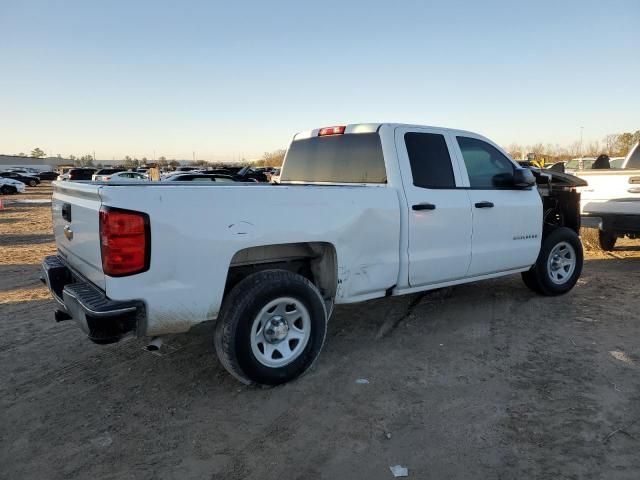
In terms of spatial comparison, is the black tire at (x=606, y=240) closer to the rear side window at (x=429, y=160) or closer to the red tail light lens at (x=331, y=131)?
the rear side window at (x=429, y=160)

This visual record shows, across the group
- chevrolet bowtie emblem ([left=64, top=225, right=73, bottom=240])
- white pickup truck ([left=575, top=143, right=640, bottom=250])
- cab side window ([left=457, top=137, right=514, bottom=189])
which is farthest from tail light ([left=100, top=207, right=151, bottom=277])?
white pickup truck ([left=575, top=143, right=640, bottom=250])

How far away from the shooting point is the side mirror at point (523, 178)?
527 cm

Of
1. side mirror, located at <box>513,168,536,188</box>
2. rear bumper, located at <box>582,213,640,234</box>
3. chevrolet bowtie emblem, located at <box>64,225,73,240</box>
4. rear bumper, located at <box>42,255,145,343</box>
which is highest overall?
side mirror, located at <box>513,168,536,188</box>

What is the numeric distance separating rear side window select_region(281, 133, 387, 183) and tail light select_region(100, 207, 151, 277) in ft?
7.55

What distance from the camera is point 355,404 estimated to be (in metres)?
3.51

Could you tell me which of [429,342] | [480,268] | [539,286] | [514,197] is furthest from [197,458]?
[539,286]

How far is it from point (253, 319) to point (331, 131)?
7.98 feet

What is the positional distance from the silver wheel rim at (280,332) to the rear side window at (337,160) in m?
1.53

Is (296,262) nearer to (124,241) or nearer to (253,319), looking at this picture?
(253,319)

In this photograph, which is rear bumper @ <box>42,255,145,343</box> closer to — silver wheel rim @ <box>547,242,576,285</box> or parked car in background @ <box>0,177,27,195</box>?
silver wheel rim @ <box>547,242,576,285</box>

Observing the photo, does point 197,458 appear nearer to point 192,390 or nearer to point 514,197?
point 192,390

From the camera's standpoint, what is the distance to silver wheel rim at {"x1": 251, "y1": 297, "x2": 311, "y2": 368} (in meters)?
3.65

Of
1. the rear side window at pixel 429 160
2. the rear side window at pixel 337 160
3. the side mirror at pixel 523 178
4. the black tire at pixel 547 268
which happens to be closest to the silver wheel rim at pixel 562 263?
the black tire at pixel 547 268

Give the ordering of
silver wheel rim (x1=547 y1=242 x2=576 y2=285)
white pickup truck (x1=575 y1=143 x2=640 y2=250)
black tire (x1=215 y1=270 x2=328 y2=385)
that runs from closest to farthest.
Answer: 1. black tire (x1=215 y1=270 x2=328 y2=385)
2. silver wheel rim (x1=547 y1=242 x2=576 y2=285)
3. white pickup truck (x1=575 y1=143 x2=640 y2=250)
